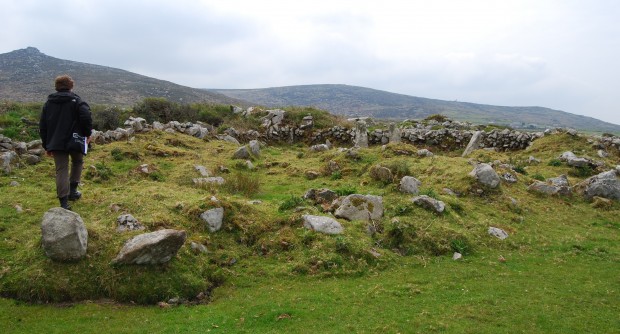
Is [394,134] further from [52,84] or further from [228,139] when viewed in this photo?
[52,84]

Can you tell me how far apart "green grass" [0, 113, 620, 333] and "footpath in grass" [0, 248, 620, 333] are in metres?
0.03

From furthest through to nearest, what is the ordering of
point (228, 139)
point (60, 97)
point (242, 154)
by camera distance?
1. point (228, 139)
2. point (242, 154)
3. point (60, 97)

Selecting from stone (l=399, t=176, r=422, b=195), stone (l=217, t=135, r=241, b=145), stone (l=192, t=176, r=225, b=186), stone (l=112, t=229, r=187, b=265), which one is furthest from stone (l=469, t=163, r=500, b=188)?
stone (l=217, t=135, r=241, b=145)

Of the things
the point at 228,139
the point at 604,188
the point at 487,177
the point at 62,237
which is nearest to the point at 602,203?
the point at 604,188

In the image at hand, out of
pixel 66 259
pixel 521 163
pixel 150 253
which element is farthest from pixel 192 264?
pixel 521 163

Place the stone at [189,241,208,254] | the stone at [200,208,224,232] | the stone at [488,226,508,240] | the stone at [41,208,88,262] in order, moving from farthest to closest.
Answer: the stone at [488,226,508,240]
the stone at [200,208,224,232]
the stone at [189,241,208,254]
the stone at [41,208,88,262]

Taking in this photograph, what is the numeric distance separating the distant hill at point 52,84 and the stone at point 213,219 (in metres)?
61.5

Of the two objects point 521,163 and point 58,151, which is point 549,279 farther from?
point 521,163

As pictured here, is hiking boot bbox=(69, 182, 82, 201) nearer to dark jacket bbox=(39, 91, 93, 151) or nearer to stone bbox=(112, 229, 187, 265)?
dark jacket bbox=(39, 91, 93, 151)

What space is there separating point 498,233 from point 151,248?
7.92 meters

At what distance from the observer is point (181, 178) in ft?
46.9

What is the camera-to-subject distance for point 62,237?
739 cm

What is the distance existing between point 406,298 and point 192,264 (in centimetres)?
392

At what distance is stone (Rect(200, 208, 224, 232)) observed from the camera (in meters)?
9.59
